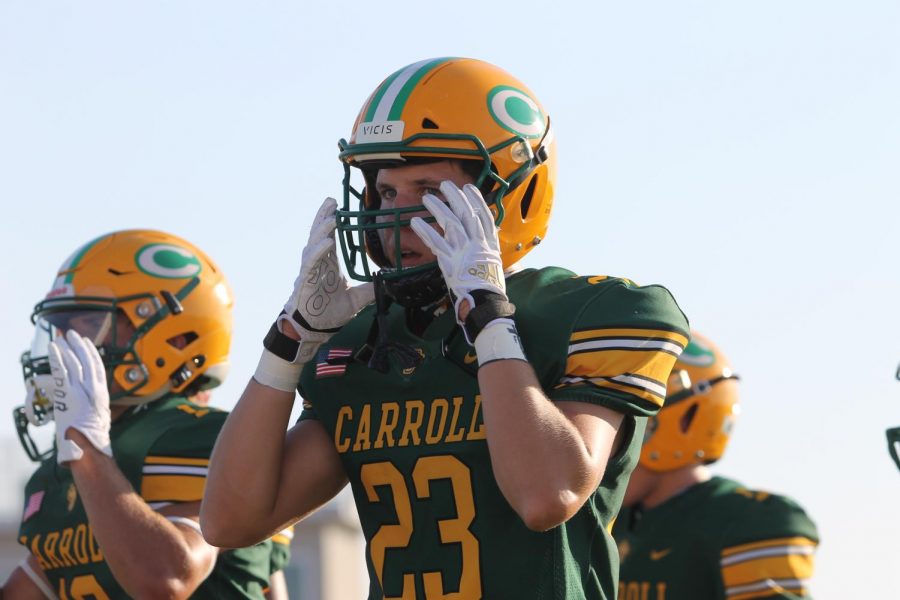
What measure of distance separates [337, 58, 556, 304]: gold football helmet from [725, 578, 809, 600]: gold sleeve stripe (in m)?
2.94

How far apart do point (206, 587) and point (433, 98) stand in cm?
209

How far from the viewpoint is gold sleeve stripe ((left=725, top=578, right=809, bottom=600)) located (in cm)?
692

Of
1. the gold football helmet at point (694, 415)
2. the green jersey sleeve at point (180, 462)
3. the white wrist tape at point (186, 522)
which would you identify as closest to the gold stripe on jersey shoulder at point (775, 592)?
the gold football helmet at point (694, 415)

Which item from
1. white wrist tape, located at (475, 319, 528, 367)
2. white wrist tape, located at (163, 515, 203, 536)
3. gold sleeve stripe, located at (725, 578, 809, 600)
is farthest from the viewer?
gold sleeve stripe, located at (725, 578, 809, 600)

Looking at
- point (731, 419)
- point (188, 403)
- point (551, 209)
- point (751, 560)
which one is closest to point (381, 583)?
point (551, 209)

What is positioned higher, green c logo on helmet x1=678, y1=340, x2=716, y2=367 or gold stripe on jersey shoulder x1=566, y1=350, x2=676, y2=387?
gold stripe on jersey shoulder x1=566, y1=350, x2=676, y2=387

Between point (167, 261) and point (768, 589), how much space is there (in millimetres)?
2727

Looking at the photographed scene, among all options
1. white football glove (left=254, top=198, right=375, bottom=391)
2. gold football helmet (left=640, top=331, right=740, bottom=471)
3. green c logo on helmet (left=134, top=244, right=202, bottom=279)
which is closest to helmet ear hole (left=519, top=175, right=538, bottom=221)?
white football glove (left=254, top=198, right=375, bottom=391)

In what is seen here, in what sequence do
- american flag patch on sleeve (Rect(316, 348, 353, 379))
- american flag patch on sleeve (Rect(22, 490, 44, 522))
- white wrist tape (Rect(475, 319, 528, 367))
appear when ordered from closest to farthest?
white wrist tape (Rect(475, 319, 528, 367)) → american flag patch on sleeve (Rect(316, 348, 353, 379)) → american flag patch on sleeve (Rect(22, 490, 44, 522))

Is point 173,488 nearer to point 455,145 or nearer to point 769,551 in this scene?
point 455,145

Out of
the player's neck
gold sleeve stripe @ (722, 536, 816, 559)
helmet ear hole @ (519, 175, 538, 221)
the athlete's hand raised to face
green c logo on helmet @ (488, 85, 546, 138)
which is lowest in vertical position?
gold sleeve stripe @ (722, 536, 816, 559)

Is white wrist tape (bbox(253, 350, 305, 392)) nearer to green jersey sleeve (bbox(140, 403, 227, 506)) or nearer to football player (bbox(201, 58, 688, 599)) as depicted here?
football player (bbox(201, 58, 688, 599))

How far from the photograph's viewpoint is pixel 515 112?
4387mm

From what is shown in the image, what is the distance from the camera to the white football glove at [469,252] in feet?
12.8
